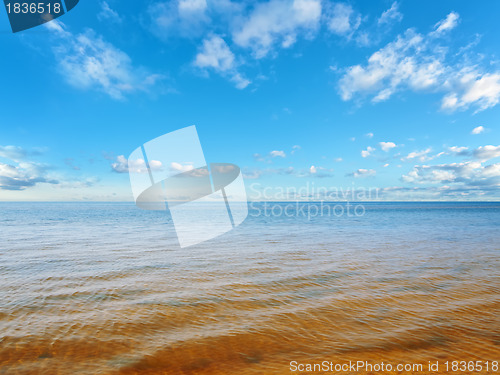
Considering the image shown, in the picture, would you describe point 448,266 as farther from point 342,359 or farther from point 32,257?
point 32,257

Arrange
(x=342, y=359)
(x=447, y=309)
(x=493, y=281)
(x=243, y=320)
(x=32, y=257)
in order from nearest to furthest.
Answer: (x=342, y=359)
(x=243, y=320)
(x=447, y=309)
(x=493, y=281)
(x=32, y=257)

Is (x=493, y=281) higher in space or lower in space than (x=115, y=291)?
lower

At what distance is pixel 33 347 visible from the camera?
3961 millimetres

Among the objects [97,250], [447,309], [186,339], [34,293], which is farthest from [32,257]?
[447,309]

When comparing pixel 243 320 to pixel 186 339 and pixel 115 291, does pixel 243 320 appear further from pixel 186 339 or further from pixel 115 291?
pixel 115 291

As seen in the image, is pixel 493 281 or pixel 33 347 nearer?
pixel 33 347

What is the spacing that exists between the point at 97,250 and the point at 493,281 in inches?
629

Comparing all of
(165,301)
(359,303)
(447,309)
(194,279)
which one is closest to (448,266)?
(447,309)

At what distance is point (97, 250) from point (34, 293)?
6.41 metres

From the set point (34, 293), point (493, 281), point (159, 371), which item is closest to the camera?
point (159, 371)

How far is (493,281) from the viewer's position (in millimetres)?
7297

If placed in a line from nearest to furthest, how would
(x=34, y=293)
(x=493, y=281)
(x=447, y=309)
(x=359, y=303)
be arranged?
(x=447, y=309) → (x=359, y=303) → (x=34, y=293) → (x=493, y=281)

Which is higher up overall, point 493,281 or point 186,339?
point 186,339

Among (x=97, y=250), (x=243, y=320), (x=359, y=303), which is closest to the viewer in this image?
(x=243, y=320)
